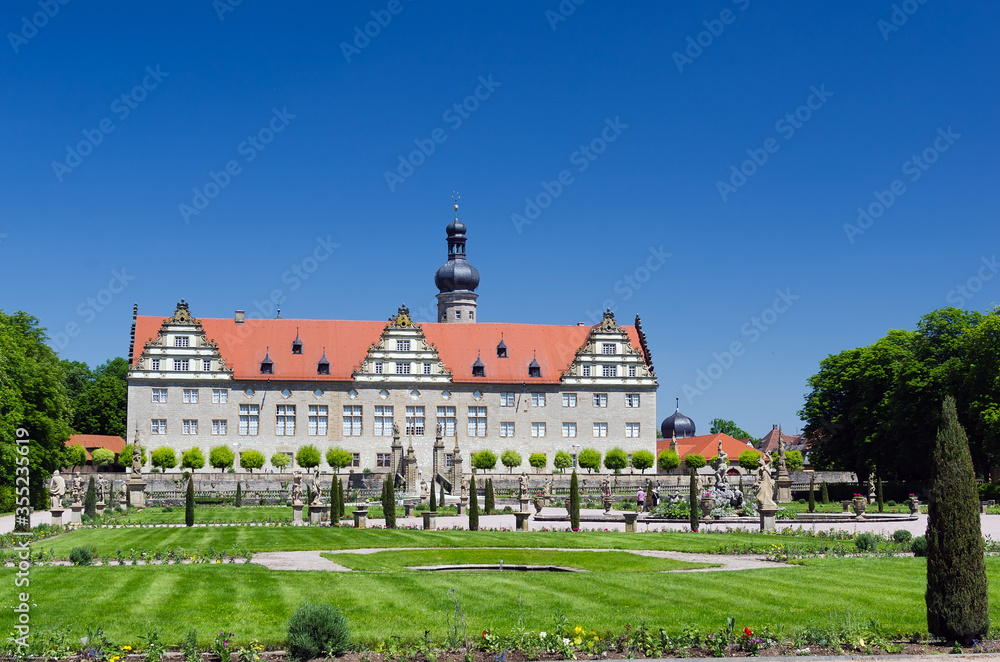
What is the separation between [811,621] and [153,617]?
29.7 ft

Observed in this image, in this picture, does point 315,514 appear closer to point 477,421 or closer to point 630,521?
point 630,521

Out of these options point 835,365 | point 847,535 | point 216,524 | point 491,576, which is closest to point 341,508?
point 216,524

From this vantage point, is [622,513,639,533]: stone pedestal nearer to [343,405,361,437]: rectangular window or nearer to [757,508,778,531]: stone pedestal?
[757,508,778,531]: stone pedestal

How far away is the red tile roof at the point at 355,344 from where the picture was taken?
71.4 metres

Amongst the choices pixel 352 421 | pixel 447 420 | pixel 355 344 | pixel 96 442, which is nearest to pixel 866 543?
pixel 447 420

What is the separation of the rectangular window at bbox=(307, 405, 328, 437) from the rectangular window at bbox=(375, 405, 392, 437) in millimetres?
3421

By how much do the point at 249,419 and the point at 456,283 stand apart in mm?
25606

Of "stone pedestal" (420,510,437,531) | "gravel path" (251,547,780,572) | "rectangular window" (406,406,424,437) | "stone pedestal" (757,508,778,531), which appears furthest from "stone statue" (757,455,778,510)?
"rectangular window" (406,406,424,437)

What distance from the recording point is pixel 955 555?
13461mm

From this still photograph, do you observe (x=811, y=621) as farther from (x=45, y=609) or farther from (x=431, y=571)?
(x=45, y=609)

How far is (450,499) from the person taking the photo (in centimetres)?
5759

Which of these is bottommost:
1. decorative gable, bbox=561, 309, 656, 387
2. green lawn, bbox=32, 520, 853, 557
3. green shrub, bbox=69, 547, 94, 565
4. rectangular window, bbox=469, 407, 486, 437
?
green lawn, bbox=32, 520, 853, 557

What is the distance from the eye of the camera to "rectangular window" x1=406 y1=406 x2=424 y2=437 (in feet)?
237

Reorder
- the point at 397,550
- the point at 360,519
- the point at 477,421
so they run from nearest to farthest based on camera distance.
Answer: the point at 397,550
the point at 360,519
the point at 477,421
